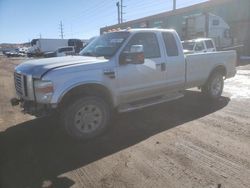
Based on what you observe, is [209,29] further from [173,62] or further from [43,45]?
[43,45]

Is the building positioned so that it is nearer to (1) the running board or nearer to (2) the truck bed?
(2) the truck bed

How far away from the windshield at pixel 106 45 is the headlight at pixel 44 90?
1444mm

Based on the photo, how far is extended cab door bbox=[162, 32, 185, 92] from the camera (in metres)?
6.28

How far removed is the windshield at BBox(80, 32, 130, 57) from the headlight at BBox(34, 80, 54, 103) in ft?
4.74

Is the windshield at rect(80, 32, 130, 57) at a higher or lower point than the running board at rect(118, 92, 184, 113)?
higher

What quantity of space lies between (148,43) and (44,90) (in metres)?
2.61

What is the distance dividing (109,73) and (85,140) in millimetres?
1332

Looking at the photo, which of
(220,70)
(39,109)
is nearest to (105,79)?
(39,109)

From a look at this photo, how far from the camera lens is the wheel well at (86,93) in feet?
15.7

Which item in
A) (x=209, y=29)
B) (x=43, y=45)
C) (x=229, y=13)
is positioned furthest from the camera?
(x=43, y=45)

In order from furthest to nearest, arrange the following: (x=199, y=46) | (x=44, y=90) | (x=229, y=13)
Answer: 1. (x=229, y=13)
2. (x=199, y=46)
3. (x=44, y=90)

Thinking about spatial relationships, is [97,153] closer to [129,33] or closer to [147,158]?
[147,158]

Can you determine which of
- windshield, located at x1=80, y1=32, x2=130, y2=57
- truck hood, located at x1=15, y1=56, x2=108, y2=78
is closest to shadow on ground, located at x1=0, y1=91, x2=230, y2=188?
truck hood, located at x1=15, y1=56, x2=108, y2=78

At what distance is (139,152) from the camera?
4398 mm
